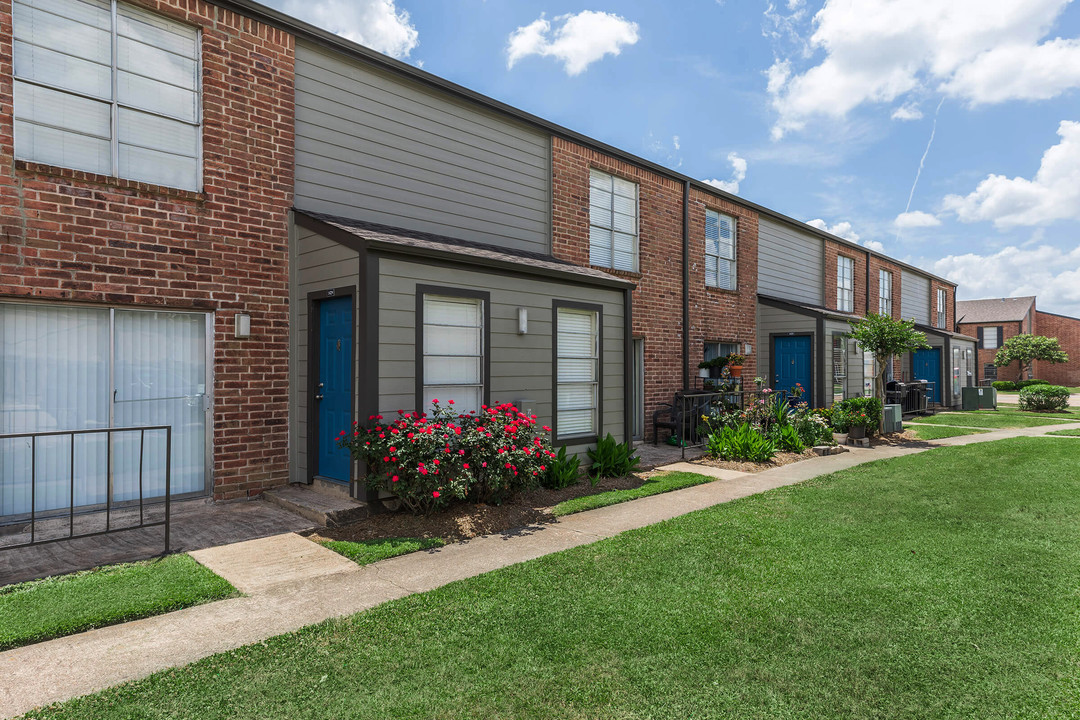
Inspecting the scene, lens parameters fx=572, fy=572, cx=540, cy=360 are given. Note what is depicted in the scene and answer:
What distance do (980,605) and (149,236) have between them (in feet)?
26.5

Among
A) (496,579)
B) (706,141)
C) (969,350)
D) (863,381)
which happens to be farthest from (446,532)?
(969,350)

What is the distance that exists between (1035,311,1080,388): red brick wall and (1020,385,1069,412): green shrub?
23.8 meters

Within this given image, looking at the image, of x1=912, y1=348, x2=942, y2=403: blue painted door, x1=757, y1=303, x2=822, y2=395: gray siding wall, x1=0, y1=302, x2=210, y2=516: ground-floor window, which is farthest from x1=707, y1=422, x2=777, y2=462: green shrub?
x1=912, y1=348, x2=942, y2=403: blue painted door

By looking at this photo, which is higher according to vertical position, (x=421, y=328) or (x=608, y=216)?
(x=608, y=216)

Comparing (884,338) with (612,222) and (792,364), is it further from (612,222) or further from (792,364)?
(612,222)

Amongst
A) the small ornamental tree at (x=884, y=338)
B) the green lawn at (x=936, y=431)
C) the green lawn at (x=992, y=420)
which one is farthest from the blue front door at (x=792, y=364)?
the green lawn at (x=992, y=420)

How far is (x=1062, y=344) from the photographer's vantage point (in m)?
41.8

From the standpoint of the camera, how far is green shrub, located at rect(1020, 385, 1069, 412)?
2073 cm

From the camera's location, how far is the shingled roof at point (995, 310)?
144ft

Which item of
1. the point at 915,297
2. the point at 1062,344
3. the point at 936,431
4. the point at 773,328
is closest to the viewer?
the point at 936,431

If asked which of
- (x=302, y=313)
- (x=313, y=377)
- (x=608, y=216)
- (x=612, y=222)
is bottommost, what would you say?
(x=313, y=377)

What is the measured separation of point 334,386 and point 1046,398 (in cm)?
2519

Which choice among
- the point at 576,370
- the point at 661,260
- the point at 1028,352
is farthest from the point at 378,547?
the point at 1028,352

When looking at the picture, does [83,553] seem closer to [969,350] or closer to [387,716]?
[387,716]
